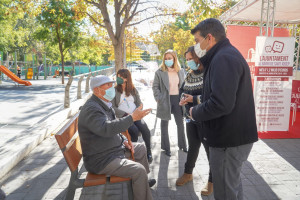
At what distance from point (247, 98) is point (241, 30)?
931 cm

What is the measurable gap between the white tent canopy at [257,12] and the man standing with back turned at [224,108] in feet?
20.6

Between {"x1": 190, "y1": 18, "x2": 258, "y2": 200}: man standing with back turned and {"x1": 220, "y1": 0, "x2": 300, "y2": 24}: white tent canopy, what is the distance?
20.6 ft

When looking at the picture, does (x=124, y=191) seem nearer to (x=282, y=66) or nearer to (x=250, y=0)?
(x=282, y=66)

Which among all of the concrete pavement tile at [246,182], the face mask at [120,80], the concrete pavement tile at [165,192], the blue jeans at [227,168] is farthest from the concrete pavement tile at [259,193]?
the face mask at [120,80]

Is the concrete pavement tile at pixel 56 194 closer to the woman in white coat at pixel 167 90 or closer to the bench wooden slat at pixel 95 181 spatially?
the bench wooden slat at pixel 95 181

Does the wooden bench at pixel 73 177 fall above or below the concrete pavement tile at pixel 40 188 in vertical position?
above

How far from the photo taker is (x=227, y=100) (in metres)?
2.04

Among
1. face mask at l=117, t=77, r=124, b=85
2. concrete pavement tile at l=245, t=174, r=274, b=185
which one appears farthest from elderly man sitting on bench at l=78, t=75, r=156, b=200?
concrete pavement tile at l=245, t=174, r=274, b=185

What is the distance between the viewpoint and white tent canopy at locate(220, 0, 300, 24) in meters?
8.40

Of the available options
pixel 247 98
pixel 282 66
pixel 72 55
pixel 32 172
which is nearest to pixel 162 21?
pixel 282 66

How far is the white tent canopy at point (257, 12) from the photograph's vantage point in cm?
840

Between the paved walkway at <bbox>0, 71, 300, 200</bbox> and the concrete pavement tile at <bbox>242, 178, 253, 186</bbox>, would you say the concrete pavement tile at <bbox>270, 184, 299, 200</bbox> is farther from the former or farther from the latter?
the concrete pavement tile at <bbox>242, 178, 253, 186</bbox>

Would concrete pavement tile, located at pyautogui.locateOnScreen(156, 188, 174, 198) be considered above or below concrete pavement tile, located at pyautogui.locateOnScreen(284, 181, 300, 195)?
above

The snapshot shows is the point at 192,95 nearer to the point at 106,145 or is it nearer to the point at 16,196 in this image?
the point at 106,145
